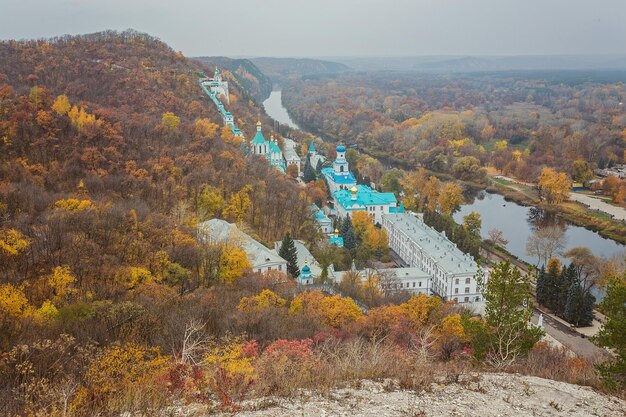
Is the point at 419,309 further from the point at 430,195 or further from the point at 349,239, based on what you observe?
the point at 430,195

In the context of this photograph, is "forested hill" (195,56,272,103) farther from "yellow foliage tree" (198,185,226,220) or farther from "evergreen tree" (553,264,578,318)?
"evergreen tree" (553,264,578,318)

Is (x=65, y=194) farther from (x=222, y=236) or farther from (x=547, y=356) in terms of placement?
(x=547, y=356)

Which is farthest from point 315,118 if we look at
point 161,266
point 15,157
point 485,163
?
point 161,266

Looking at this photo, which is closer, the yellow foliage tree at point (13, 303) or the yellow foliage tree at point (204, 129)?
the yellow foliage tree at point (13, 303)

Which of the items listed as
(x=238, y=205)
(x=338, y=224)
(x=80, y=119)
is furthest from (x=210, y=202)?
(x=338, y=224)

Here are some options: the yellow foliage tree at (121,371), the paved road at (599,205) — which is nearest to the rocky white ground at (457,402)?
the yellow foliage tree at (121,371)

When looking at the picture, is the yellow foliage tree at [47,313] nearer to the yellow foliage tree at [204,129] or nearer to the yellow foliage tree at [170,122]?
the yellow foliage tree at [170,122]
